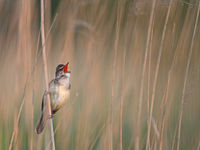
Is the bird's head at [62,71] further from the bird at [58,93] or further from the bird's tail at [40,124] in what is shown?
the bird's tail at [40,124]

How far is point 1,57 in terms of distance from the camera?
4.11 feet

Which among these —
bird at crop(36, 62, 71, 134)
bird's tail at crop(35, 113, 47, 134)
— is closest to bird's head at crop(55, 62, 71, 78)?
bird at crop(36, 62, 71, 134)

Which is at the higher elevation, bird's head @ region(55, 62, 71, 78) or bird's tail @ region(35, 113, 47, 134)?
bird's head @ region(55, 62, 71, 78)

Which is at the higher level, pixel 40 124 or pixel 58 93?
pixel 58 93

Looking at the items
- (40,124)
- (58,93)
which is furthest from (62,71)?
(40,124)

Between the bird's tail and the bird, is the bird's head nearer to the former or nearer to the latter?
the bird

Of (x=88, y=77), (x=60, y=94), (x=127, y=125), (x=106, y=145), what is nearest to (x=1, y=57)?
(x=60, y=94)

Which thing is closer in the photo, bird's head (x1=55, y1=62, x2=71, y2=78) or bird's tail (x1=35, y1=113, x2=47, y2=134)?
bird's tail (x1=35, y1=113, x2=47, y2=134)

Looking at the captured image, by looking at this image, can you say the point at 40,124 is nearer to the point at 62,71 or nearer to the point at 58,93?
the point at 58,93

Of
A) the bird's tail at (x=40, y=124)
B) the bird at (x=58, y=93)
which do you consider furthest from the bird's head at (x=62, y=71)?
the bird's tail at (x=40, y=124)

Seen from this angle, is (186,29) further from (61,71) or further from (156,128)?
(61,71)

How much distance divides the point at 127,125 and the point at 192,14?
1793 mm

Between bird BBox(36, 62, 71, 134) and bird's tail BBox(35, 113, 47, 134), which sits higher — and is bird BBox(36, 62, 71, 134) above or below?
above

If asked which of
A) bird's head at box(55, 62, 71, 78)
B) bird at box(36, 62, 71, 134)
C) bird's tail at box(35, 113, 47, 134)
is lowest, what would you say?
bird's tail at box(35, 113, 47, 134)
